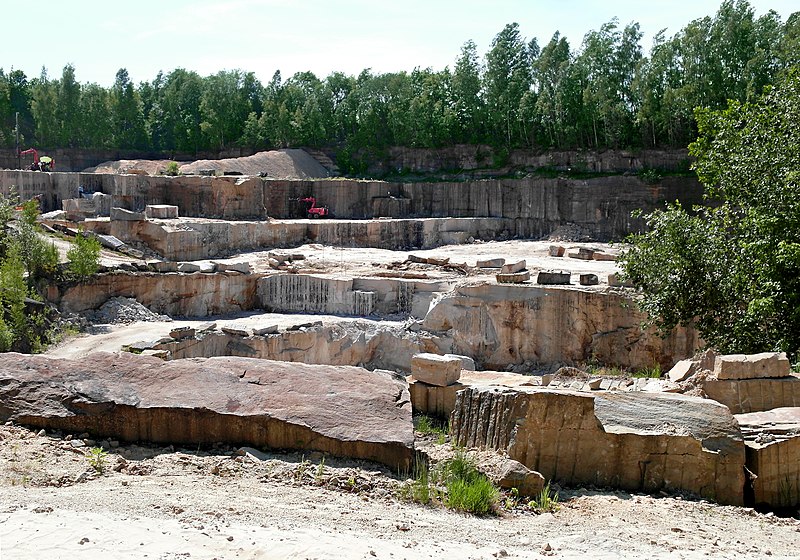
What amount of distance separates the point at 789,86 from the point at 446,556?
12528 millimetres

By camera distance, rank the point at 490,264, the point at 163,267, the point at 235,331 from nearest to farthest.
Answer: the point at 235,331 → the point at 163,267 → the point at 490,264

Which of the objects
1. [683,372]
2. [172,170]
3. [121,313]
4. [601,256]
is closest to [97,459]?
[683,372]

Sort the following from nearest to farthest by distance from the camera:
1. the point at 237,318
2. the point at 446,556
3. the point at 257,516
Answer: the point at 446,556 → the point at 257,516 → the point at 237,318

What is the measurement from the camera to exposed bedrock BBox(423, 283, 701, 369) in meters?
24.1

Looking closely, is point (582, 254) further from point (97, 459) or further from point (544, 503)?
point (97, 459)

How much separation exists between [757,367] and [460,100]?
4681 cm

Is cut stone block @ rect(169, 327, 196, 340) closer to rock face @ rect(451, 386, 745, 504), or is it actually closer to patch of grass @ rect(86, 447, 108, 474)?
patch of grass @ rect(86, 447, 108, 474)

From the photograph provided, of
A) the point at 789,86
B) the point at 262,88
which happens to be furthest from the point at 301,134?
the point at 789,86

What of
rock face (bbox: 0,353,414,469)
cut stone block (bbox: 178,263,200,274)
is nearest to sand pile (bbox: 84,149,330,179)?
cut stone block (bbox: 178,263,200,274)

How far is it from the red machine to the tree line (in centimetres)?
1186

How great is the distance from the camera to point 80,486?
723cm

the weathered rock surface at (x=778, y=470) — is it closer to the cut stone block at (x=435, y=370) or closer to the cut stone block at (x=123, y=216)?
the cut stone block at (x=435, y=370)

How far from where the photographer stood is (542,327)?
25.6 metres

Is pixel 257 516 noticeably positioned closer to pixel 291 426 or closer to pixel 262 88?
pixel 291 426
